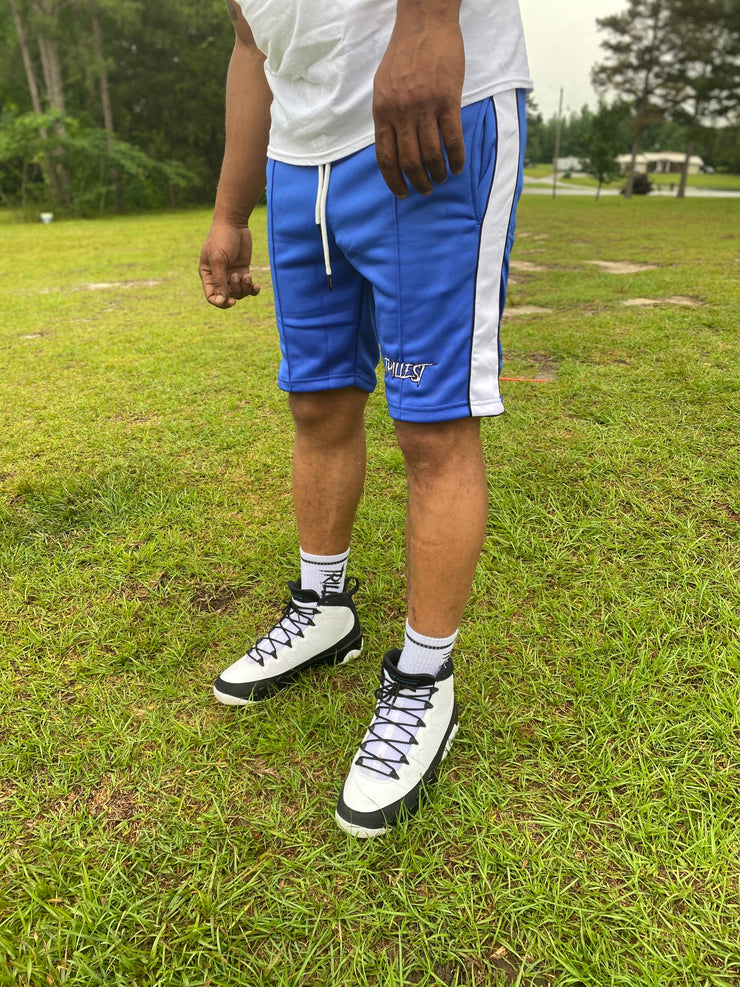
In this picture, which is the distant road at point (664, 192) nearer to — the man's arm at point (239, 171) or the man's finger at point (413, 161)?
the man's arm at point (239, 171)

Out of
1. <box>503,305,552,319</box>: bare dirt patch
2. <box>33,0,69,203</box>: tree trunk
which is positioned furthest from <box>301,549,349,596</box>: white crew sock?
<box>33,0,69,203</box>: tree trunk

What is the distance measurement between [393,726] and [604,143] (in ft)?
108

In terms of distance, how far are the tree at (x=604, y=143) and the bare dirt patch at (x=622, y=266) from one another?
24.8 m

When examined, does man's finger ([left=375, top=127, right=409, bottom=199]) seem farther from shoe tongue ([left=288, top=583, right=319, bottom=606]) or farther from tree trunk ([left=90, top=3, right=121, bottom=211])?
tree trunk ([left=90, top=3, right=121, bottom=211])

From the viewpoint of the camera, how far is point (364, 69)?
0.93 metres

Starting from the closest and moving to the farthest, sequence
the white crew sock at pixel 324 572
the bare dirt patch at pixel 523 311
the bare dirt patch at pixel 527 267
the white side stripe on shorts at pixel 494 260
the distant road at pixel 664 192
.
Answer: the white side stripe on shorts at pixel 494 260 < the white crew sock at pixel 324 572 < the bare dirt patch at pixel 523 311 < the bare dirt patch at pixel 527 267 < the distant road at pixel 664 192

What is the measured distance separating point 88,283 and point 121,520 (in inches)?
202

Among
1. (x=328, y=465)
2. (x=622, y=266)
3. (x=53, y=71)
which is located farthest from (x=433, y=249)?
(x=53, y=71)

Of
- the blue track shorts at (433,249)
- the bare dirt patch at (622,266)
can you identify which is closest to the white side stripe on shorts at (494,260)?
the blue track shorts at (433,249)


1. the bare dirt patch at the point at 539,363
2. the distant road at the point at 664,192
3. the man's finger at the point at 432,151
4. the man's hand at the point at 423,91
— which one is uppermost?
the distant road at the point at 664,192

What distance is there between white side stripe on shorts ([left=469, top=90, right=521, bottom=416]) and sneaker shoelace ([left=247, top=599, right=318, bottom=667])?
57 centimetres

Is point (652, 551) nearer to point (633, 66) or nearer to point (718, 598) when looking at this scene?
point (718, 598)

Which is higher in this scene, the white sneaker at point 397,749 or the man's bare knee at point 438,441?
the man's bare knee at point 438,441

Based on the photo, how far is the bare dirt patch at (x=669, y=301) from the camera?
3.89m
